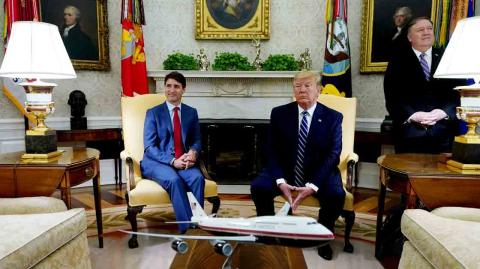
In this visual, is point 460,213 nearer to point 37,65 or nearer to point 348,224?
Answer: point 348,224

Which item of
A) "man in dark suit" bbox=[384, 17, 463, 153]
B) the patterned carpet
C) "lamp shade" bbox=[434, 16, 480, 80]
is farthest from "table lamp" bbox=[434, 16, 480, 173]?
the patterned carpet

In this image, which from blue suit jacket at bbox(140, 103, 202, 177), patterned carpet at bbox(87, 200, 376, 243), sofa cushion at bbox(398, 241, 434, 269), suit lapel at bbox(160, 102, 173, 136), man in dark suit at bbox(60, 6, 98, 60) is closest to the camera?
sofa cushion at bbox(398, 241, 434, 269)

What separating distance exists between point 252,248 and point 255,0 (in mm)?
3968

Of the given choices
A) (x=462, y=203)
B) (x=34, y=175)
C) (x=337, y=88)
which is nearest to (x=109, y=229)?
(x=34, y=175)

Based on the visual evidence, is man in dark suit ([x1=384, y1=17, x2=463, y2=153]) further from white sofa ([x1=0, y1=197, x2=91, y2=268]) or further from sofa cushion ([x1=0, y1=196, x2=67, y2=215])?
sofa cushion ([x1=0, y1=196, x2=67, y2=215])

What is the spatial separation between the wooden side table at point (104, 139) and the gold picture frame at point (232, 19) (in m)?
1.77

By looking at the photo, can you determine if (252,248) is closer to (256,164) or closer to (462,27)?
(462,27)

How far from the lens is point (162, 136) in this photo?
304cm

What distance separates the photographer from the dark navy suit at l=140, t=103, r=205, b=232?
8.86 feet

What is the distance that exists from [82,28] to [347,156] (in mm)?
3726

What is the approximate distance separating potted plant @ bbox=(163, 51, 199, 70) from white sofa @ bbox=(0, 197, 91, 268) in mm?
2852

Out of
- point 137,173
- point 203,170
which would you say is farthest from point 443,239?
point 137,173

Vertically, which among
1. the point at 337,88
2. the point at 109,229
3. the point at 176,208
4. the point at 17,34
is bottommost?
the point at 109,229

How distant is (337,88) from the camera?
4410 mm
